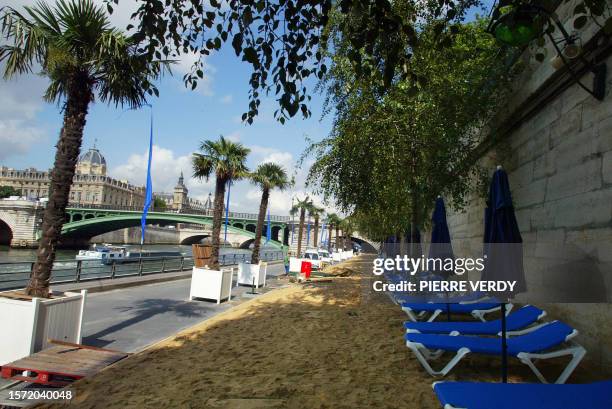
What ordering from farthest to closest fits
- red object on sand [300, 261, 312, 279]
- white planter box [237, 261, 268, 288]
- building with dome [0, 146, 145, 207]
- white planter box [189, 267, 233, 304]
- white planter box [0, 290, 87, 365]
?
building with dome [0, 146, 145, 207] < red object on sand [300, 261, 312, 279] < white planter box [237, 261, 268, 288] < white planter box [189, 267, 233, 304] < white planter box [0, 290, 87, 365]

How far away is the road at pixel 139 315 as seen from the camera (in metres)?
6.60

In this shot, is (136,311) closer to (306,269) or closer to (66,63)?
(66,63)

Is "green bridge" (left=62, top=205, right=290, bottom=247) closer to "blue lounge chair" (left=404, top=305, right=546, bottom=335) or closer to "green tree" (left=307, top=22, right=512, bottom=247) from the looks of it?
"green tree" (left=307, top=22, right=512, bottom=247)

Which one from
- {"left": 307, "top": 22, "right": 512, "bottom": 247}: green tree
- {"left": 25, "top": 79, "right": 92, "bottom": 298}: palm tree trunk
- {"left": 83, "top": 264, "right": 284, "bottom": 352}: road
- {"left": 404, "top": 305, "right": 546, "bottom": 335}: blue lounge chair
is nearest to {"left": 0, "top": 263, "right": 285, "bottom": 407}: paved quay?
{"left": 83, "top": 264, "right": 284, "bottom": 352}: road

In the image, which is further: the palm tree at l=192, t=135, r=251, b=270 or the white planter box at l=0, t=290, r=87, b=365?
the palm tree at l=192, t=135, r=251, b=270

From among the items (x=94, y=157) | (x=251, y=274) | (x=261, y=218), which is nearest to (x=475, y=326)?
(x=251, y=274)

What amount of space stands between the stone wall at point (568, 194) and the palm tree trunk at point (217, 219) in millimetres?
9817

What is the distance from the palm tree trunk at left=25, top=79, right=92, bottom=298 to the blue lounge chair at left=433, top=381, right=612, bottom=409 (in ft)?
18.5

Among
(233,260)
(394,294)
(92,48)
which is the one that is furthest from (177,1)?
(233,260)

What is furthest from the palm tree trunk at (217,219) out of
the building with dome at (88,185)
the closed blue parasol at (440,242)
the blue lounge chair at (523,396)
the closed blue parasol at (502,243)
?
the building with dome at (88,185)

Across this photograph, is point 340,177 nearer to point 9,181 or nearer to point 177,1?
point 177,1

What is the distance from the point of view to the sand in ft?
12.8

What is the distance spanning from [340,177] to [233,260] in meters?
16.8

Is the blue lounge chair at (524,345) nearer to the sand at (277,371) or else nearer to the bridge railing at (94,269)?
the sand at (277,371)
